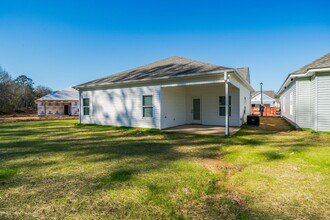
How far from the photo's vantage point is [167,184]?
3434 mm

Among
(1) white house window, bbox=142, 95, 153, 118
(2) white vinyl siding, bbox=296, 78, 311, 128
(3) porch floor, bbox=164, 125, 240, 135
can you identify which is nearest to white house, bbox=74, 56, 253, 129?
(1) white house window, bbox=142, 95, 153, 118

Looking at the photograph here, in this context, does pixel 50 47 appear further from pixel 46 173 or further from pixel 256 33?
pixel 256 33

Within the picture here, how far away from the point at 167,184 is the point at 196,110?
10036 mm

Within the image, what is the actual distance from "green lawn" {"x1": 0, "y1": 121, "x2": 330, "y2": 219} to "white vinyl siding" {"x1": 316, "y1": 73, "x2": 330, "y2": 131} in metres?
3.97

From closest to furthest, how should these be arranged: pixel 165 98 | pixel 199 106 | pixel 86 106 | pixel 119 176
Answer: pixel 119 176, pixel 165 98, pixel 199 106, pixel 86 106

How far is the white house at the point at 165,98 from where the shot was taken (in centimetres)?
1002

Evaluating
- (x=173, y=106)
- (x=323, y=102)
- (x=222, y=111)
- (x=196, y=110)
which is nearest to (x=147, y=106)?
(x=173, y=106)

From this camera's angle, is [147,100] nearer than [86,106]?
Yes

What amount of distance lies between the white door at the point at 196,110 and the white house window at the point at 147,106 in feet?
11.9

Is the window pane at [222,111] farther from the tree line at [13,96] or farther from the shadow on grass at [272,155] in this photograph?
the tree line at [13,96]

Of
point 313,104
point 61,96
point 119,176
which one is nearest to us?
point 119,176

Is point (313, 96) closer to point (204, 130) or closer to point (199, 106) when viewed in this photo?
point (204, 130)

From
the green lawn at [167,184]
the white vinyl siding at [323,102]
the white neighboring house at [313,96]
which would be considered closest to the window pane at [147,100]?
the green lawn at [167,184]

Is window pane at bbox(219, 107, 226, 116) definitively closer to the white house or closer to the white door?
the white house
